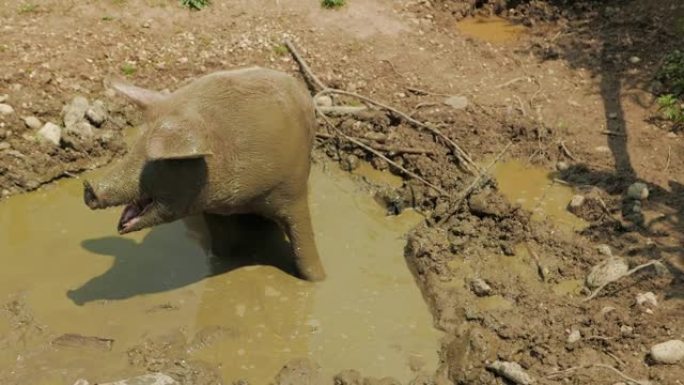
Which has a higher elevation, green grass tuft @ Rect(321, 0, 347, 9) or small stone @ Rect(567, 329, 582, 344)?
green grass tuft @ Rect(321, 0, 347, 9)

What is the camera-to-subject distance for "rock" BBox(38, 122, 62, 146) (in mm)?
7656

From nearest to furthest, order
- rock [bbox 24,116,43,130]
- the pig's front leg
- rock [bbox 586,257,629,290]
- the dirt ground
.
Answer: the dirt ground
the pig's front leg
rock [bbox 586,257,629,290]
rock [bbox 24,116,43,130]

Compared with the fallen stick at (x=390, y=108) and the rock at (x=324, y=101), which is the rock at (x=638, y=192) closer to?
the fallen stick at (x=390, y=108)

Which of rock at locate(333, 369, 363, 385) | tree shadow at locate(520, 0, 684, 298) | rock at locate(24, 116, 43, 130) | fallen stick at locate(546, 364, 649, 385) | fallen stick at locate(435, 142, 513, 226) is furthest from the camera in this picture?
rock at locate(24, 116, 43, 130)

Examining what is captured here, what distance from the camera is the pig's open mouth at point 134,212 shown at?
5.36m

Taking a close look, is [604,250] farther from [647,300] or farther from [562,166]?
[562,166]

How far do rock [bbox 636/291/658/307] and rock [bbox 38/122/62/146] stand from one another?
5.45 m

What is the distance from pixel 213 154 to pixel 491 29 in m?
5.82

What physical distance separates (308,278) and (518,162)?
270 cm

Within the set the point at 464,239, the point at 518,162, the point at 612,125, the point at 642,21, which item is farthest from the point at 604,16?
the point at 464,239

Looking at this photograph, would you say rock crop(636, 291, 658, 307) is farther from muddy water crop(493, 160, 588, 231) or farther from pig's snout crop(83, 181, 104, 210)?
pig's snout crop(83, 181, 104, 210)

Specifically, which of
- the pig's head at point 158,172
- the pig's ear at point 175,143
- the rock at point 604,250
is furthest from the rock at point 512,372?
the pig's ear at point 175,143

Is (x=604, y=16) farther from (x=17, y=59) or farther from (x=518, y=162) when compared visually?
(x=17, y=59)

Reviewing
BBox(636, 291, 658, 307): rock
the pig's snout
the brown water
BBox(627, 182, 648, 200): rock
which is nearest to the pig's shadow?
the pig's snout
